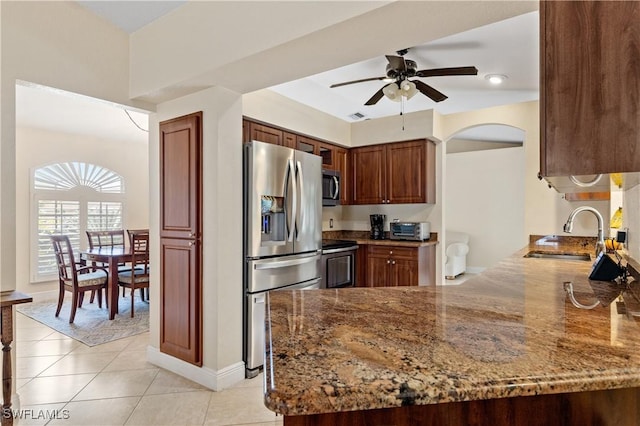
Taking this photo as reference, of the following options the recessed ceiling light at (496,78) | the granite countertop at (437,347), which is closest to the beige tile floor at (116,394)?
the granite countertop at (437,347)

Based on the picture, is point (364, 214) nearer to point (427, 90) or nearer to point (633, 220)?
point (427, 90)

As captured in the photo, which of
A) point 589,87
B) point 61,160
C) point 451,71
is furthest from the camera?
point 61,160

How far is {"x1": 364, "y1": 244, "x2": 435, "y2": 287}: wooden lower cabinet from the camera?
4.24 m

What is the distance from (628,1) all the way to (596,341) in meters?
0.97

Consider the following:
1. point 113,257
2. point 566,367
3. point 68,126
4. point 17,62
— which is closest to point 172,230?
point 17,62

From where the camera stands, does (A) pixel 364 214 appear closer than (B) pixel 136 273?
No

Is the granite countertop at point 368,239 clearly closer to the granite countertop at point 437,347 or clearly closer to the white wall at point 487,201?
the granite countertop at point 437,347

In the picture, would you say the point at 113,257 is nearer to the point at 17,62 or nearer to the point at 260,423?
the point at 17,62

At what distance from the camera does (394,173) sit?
15.2 feet

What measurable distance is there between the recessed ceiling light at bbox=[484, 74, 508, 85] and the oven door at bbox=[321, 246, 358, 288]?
2.34 m

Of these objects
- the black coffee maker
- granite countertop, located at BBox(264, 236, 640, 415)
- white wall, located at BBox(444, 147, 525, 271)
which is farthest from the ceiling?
white wall, located at BBox(444, 147, 525, 271)

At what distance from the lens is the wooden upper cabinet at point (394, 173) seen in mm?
4457

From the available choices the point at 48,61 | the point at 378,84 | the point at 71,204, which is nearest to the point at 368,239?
the point at 378,84

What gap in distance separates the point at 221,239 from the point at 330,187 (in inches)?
79.2
